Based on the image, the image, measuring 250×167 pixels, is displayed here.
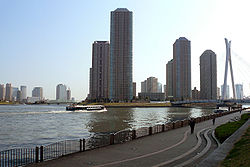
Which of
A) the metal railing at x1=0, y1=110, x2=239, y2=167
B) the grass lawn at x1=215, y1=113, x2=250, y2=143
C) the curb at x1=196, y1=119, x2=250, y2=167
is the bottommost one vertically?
the metal railing at x1=0, y1=110, x2=239, y2=167

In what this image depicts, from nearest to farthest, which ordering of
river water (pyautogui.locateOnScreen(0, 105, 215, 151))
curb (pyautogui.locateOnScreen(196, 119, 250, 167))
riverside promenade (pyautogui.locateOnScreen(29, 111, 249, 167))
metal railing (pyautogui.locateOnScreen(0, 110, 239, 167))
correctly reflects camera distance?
curb (pyautogui.locateOnScreen(196, 119, 250, 167)) < riverside promenade (pyautogui.locateOnScreen(29, 111, 249, 167)) < metal railing (pyautogui.locateOnScreen(0, 110, 239, 167)) < river water (pyautogui.locateOnScreen(0, 105, 215, 151))

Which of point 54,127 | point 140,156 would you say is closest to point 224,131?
point 140,156

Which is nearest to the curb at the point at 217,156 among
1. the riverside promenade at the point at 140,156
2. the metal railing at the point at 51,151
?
the riverside promenade at the point at 140,156

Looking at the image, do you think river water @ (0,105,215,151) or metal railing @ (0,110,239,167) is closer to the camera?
metal railing @ (0,110,239,167)

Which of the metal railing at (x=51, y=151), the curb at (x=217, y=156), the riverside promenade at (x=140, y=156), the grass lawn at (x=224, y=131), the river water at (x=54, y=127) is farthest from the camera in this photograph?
the river water at (x=54, y=127)

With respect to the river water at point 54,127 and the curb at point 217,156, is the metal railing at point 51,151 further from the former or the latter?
the curb at point 217,156

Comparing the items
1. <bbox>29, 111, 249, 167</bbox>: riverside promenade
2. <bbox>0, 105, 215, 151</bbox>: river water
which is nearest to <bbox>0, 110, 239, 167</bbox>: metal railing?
<bbox>29, 111, 249, 167</bbox>: riverside promenade

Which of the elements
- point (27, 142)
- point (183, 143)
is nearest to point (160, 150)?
point (183, 143)

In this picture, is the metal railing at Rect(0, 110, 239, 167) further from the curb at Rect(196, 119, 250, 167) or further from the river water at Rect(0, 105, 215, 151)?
the curb at Rect(196, 119, 250, 167)

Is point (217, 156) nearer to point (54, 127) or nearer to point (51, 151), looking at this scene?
point (51, 151)

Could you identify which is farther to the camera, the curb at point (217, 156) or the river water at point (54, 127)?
the river water at point (54, 127)

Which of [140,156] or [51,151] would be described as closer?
[140,156]

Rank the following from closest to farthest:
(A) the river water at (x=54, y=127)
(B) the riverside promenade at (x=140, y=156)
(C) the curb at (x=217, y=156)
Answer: (C) the curb at (x=217, y=156)
(B) the riverside promenade at (x=140, y=156)
(A) the river water at (x=54, y=127)

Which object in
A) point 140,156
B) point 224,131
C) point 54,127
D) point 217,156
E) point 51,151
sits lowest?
point 54,127
